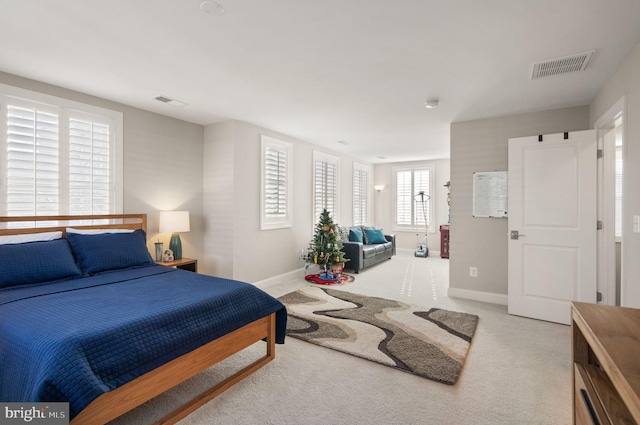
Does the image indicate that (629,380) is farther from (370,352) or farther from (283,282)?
(283,282)

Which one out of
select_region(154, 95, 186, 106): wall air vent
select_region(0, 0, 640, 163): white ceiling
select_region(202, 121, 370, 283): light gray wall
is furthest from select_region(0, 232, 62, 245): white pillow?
select_region(202, 121, 370, 283): light gray wall

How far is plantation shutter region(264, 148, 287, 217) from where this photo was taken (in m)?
5.05

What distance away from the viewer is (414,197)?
28.0 feet

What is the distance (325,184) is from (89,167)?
4062mm

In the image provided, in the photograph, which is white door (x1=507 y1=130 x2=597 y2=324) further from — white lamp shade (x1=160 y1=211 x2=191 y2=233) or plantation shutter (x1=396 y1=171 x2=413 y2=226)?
plantation shutter (x1=396 y1=171 x2=413 y2=226)

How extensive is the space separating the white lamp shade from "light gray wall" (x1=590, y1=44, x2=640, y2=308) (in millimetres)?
4530

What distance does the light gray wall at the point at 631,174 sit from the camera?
236cm

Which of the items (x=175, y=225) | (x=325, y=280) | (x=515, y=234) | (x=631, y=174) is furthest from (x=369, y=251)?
(x=631, y=174)

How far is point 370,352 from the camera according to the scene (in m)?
2.77

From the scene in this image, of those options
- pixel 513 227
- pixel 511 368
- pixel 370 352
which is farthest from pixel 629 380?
pixel 513 227

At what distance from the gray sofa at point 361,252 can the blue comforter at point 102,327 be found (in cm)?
353

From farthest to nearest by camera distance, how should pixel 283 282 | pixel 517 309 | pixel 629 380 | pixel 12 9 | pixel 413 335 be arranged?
1. pixel 283 282
2. pixel 517 309
3. pixel 413 335
4. pixel 12 9
5. pixel 629 380

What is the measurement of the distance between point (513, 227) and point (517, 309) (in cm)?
98

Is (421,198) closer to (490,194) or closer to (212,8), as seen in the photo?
(490,194)
